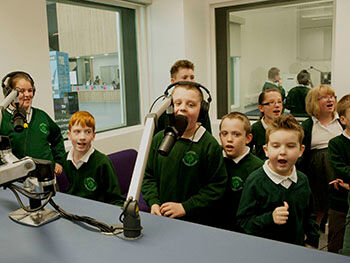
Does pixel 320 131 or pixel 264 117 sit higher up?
pixel 264 117

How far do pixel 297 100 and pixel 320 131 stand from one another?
118 cm

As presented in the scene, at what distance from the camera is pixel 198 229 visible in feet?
3.87

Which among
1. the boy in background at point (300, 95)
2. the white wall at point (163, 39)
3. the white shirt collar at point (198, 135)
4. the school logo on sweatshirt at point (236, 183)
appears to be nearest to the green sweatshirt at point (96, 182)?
the white shirt collar at point (198, 135)

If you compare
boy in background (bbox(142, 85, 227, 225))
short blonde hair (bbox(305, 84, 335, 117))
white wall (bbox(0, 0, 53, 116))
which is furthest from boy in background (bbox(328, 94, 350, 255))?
white wall (bbox(0, 0, 53, 116))

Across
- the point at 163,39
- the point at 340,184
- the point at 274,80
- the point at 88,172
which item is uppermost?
the point at 163,39

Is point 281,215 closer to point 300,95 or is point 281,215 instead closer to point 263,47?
point 300,95

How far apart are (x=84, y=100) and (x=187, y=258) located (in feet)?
10.6

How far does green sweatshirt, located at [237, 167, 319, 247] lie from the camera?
164cm

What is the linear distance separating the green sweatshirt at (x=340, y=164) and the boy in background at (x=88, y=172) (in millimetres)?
1508

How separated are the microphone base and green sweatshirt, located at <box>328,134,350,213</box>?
1959 millimetres

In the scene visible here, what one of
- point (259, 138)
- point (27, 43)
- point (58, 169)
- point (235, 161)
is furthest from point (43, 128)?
point (259, 138)

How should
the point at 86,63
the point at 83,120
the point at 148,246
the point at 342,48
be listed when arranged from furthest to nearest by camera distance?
the point at 86,63, the point at 342,48, the point at 83,120, the point at 148,246

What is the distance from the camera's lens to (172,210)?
172 cm

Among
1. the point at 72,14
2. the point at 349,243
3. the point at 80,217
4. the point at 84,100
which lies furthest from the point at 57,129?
the point at 349,243
